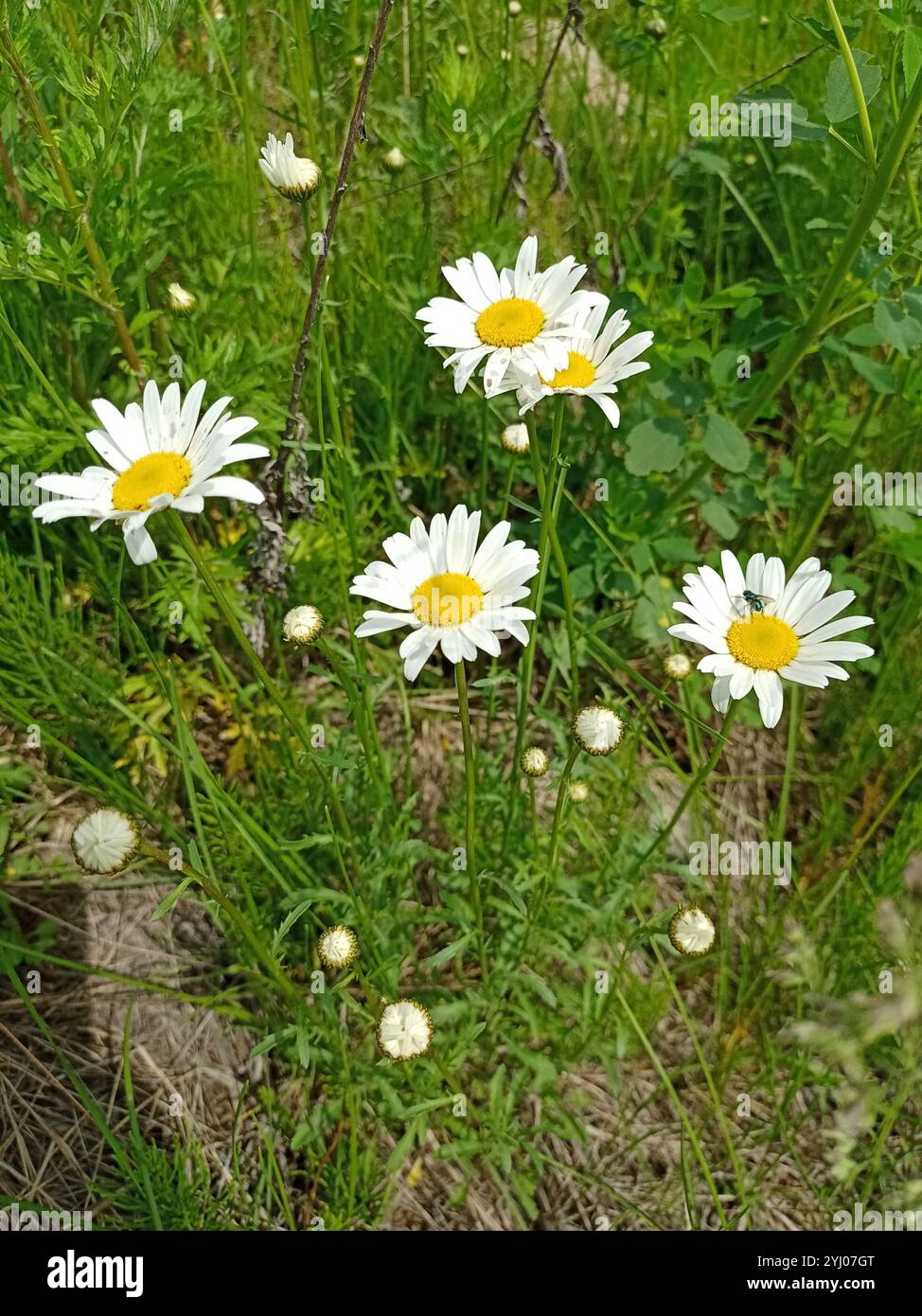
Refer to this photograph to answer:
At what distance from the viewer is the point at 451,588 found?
1381mm

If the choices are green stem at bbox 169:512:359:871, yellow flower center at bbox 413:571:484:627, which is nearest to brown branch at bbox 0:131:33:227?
green stem at bbox 169:512:359:871

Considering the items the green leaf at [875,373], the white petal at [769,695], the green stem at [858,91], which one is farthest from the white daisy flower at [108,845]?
the green leaf at [875,373]

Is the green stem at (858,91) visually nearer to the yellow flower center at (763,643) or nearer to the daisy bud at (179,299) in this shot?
the yellow flower center at (763,643)

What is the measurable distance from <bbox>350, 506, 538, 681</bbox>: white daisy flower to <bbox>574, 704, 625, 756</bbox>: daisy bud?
0.71 ft

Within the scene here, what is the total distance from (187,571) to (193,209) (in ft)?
3.25

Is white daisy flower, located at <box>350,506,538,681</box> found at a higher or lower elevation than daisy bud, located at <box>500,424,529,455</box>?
lower

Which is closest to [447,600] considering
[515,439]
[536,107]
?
[515,439]

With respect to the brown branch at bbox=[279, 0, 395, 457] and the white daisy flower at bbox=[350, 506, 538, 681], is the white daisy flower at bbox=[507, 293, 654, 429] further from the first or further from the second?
the brown branch at bbox=[279, 0, 395, 457]

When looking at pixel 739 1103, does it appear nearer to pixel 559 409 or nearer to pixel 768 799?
pixel 768 799

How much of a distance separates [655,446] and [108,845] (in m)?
1.45

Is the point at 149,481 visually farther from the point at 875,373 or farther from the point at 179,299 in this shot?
the point at 875,373

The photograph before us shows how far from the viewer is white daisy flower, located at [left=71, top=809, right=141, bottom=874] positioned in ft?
4.42

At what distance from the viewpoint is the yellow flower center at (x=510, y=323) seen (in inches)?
59.6

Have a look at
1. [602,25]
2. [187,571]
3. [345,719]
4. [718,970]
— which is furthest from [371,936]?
[602,25]
